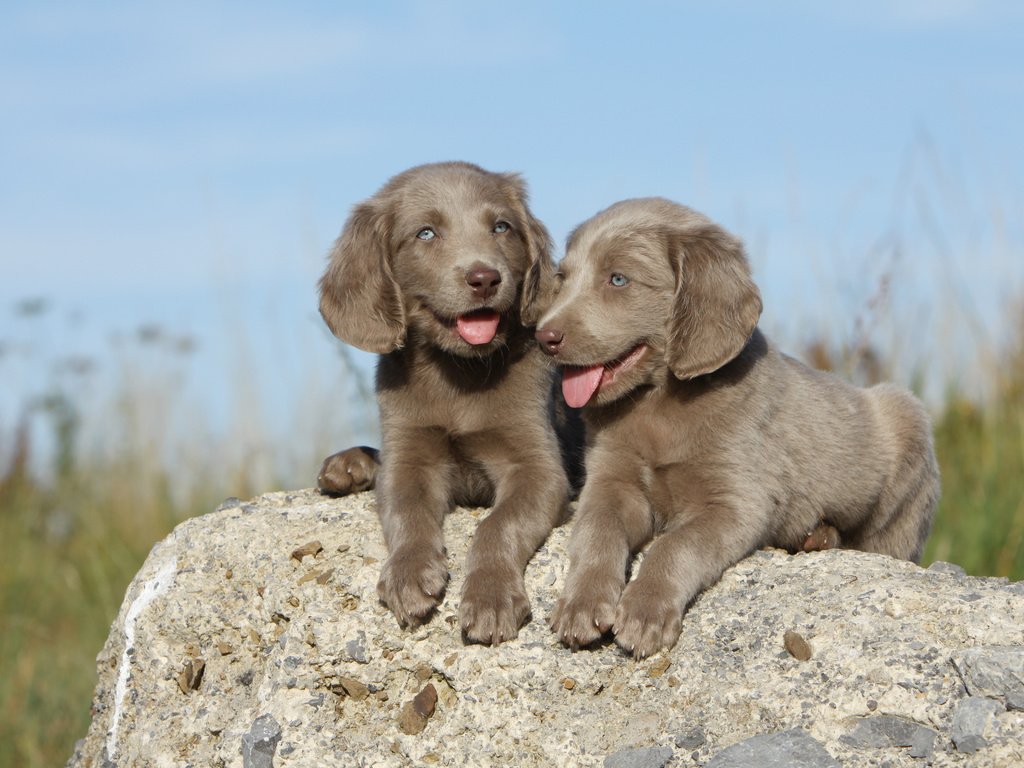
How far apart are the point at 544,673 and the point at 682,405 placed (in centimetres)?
115

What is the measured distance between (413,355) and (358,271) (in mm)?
383

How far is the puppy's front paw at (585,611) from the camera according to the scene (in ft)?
12.2

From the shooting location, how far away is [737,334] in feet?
14.2

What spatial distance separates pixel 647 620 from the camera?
145 inches

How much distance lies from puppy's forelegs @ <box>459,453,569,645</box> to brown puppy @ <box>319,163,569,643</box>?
0.4 inches

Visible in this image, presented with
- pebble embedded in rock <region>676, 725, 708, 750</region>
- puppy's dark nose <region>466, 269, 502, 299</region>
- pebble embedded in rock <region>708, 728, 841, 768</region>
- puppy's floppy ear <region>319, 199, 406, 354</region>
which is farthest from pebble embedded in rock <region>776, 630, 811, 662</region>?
puppy's floppy ear <region>319, 199, 406, 354</region>

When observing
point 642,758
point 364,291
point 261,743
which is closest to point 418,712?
point 261,743

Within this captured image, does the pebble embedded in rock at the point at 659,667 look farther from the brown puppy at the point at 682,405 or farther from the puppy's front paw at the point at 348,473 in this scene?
the puppy's front paw at the point at 348,473

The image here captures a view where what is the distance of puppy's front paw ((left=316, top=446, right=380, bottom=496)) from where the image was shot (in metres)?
5.08

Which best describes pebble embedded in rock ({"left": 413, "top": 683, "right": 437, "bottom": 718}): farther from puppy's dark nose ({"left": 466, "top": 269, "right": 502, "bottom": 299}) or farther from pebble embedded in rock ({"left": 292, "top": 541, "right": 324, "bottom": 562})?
puppy's dark nose ({"left": 466, "top": 269, "right": 502, "bottom": 299})

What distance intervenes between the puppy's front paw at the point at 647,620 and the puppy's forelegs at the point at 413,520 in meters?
0.58

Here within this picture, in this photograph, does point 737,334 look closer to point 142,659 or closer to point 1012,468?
point 142,659

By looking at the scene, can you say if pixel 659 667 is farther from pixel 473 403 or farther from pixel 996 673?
pixel 473 403

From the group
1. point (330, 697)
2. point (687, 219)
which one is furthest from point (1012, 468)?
point (330, 697)
